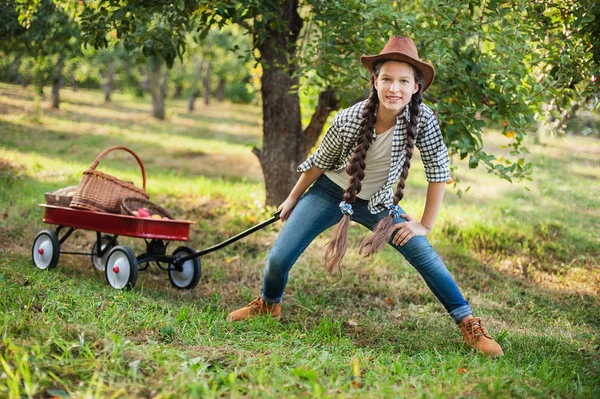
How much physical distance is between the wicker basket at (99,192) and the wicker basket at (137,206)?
0.08m

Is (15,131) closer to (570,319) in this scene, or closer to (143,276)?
(143,276)

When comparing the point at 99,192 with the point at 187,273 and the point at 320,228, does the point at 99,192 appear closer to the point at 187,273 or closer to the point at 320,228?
the point at 187,273

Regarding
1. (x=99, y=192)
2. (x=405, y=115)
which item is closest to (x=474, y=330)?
(x=405, y=115)

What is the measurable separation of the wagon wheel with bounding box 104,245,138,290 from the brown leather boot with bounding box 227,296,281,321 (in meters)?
1.01

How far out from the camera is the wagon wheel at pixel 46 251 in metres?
5.27

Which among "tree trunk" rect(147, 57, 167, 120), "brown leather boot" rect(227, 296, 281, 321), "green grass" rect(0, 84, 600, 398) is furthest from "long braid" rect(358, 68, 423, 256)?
"tree trunk" rect(147, 57, 167, 120)

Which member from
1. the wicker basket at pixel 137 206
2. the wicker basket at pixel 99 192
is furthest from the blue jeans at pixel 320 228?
the wicker basket at pixel 99 192

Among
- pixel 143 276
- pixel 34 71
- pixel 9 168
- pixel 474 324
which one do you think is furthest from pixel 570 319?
pixel 34 71

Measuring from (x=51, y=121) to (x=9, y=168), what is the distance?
807 centimetres

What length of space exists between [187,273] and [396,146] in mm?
2446

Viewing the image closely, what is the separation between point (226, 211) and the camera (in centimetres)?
755

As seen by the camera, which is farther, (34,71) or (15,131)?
(34,71)

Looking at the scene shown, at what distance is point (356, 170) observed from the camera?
153 inches

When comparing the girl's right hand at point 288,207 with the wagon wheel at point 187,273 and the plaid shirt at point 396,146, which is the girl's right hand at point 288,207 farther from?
the wagon wheel at point 187,273
